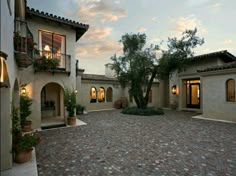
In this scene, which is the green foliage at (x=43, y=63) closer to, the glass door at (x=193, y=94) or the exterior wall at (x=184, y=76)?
the exterior wall at (x=184, y=76)

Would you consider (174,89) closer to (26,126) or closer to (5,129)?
(26,126)

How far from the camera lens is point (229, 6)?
34.4 ft

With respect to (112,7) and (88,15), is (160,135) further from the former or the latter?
(88,15)

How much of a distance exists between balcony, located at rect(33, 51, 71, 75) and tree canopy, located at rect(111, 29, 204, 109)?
567cm

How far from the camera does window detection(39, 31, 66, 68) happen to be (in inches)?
364

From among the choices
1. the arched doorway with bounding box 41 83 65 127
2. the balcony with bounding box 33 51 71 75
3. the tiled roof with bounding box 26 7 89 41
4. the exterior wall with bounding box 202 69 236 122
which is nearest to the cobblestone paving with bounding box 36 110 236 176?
the exterior wall with bounding box 202 69 236 122

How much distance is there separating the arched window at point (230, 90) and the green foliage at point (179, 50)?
4290 mm

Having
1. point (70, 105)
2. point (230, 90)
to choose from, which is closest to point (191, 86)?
point (230, 90)

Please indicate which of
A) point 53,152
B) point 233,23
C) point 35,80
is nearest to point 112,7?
point 35,80

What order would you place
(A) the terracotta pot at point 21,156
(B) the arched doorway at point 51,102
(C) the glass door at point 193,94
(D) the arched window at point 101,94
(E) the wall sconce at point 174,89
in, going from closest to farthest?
(A) the terracotta pot at point 21,156
(B) the arched doorway at point 51,102
(C) the glass door at point 193,94
(D) the arched window at point 101,94
(E) the wall sconce at point 174,89

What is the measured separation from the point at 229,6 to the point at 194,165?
1133 centimetres

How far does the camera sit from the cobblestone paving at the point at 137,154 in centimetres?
390

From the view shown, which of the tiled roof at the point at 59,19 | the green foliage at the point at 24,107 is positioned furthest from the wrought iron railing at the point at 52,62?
the tiled roof at the point at 59,19

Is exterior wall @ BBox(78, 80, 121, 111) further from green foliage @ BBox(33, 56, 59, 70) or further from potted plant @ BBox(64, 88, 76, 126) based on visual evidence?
green foliage @ BBox(33, 56, 59, 70)
